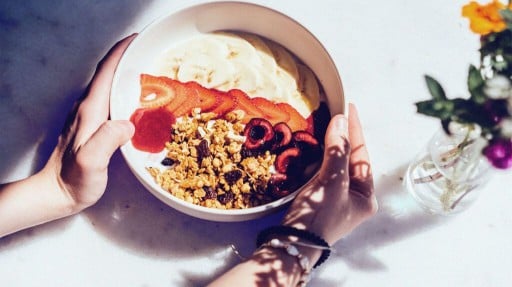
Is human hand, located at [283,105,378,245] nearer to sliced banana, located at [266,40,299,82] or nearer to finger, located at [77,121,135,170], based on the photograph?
sliced banana, located at [266,40,299,82]

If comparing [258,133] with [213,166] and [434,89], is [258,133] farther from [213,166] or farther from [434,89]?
[434,89]

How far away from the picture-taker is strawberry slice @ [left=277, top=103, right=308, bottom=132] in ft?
2.44

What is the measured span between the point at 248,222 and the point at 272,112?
0.14 meters

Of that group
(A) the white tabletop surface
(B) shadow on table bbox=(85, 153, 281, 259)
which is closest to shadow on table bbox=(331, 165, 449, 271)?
(A) the white tabletop surface

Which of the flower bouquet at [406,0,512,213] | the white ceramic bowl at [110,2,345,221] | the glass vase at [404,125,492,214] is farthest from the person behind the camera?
the white ceramic bowl at [110,2,345,221]

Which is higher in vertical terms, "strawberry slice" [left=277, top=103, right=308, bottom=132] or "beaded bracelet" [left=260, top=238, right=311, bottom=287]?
"strawberry slice" [left=277, top=103, right=308, bottom=132]

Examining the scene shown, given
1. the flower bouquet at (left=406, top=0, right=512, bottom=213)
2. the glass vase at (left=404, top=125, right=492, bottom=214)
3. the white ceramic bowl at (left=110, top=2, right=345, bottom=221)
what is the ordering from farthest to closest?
the white ceramic bowl at (left=110, top=2, right=345, bottom=221)
the glass vase at (left=404, top=125, right=492, bottom=214)
the flower bouquet at (left=406, top=0, right=512, bottom=213)

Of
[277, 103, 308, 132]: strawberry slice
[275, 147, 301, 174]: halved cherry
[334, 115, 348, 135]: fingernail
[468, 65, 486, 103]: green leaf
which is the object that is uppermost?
[468, 65, 486, 103]: green leaf

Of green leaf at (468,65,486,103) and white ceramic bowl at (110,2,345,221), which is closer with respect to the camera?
green leaf at (468,65,486,103)

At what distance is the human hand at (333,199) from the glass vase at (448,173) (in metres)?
0.07

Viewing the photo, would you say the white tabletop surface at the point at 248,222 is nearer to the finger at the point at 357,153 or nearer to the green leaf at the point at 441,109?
the finger at the point at 357,153

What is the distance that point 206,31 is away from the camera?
0.79 metres

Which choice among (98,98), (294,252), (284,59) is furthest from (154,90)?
(294,252)

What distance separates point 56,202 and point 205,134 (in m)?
0.20
